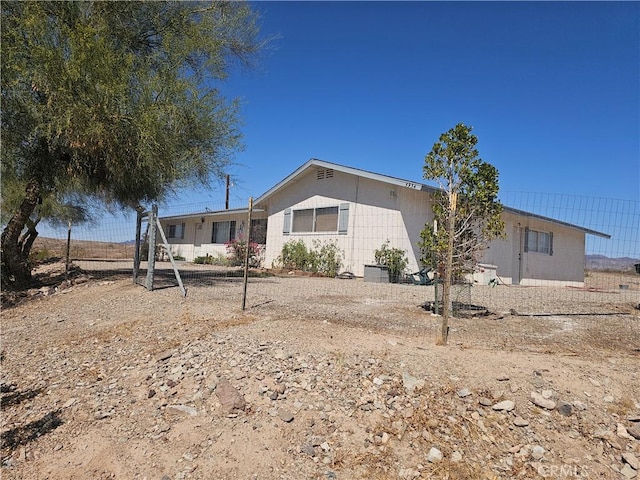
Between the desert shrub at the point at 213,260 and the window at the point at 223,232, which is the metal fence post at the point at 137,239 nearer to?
the desert shrub at the point at 213,260

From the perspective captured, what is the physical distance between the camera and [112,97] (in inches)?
311

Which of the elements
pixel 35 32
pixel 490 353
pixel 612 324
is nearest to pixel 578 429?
pixel 490 353

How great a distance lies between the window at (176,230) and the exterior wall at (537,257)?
18705 millimetres

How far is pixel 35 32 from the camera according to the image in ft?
25.3

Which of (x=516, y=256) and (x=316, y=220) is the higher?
(x=316, y=220)

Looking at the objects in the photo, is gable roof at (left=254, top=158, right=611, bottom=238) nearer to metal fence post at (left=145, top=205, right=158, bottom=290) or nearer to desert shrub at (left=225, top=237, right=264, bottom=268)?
desert shrub at (left=225, top=237, right=264, bottom=268)

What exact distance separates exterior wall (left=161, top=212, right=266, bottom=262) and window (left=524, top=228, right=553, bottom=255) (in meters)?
11.4

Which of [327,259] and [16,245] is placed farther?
[327,259]

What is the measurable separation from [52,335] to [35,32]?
549cm

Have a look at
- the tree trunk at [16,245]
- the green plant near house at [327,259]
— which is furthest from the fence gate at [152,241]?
the green plant near house at [327,259]

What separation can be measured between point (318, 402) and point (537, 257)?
16.4m

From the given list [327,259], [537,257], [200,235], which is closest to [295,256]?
[327,259]

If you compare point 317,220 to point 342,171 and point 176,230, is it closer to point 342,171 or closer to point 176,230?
point 342,171

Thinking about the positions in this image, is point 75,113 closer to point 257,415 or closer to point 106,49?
point 106,49
